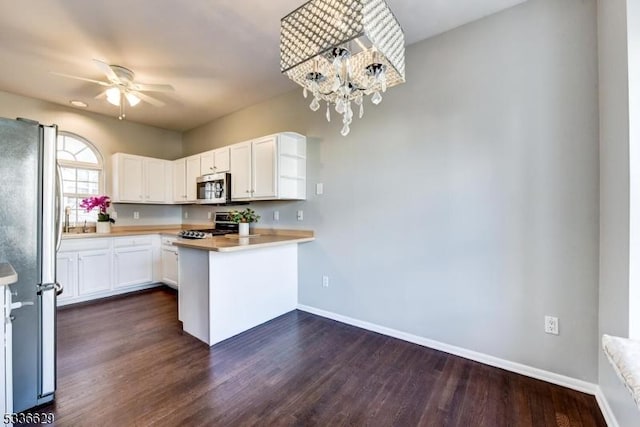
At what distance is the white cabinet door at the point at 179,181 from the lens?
447 centimetres

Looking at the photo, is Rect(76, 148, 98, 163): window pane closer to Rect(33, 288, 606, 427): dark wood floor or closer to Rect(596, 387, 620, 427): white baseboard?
Rect(33, 288, 606, 427): dark wood floor

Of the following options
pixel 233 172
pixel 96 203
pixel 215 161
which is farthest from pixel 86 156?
pixel 233 172

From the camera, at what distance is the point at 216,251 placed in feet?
7.60

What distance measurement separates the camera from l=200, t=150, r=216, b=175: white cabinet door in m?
3.94

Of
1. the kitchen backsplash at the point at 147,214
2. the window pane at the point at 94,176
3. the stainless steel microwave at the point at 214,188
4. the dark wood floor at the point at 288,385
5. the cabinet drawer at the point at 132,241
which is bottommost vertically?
the dark wood floor at the point at 288,385

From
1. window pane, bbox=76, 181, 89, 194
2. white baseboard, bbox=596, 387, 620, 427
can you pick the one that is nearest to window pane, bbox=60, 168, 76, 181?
window pane, bbox=76, 181, 89, 194

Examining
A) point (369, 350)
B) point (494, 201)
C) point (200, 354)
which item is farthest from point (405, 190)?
point (200, 354)

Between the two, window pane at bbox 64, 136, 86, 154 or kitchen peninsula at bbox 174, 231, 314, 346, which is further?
window pane at bbox 64, 136, 86, 154

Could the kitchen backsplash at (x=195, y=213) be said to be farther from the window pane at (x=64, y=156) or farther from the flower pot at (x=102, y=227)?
the window pane at (x=64, y=156)

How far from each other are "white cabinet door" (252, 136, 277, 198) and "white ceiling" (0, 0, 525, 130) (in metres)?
0.74

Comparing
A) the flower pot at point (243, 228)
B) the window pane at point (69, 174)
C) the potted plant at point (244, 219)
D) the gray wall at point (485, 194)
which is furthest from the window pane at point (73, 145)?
the gray wall at point (485, 194)

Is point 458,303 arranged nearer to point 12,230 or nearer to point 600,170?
point 600,170

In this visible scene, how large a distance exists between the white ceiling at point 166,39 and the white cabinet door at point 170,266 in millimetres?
2197

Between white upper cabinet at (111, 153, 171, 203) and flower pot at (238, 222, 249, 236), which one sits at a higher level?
white upper cabinet at (111, 153, 171, 203)
